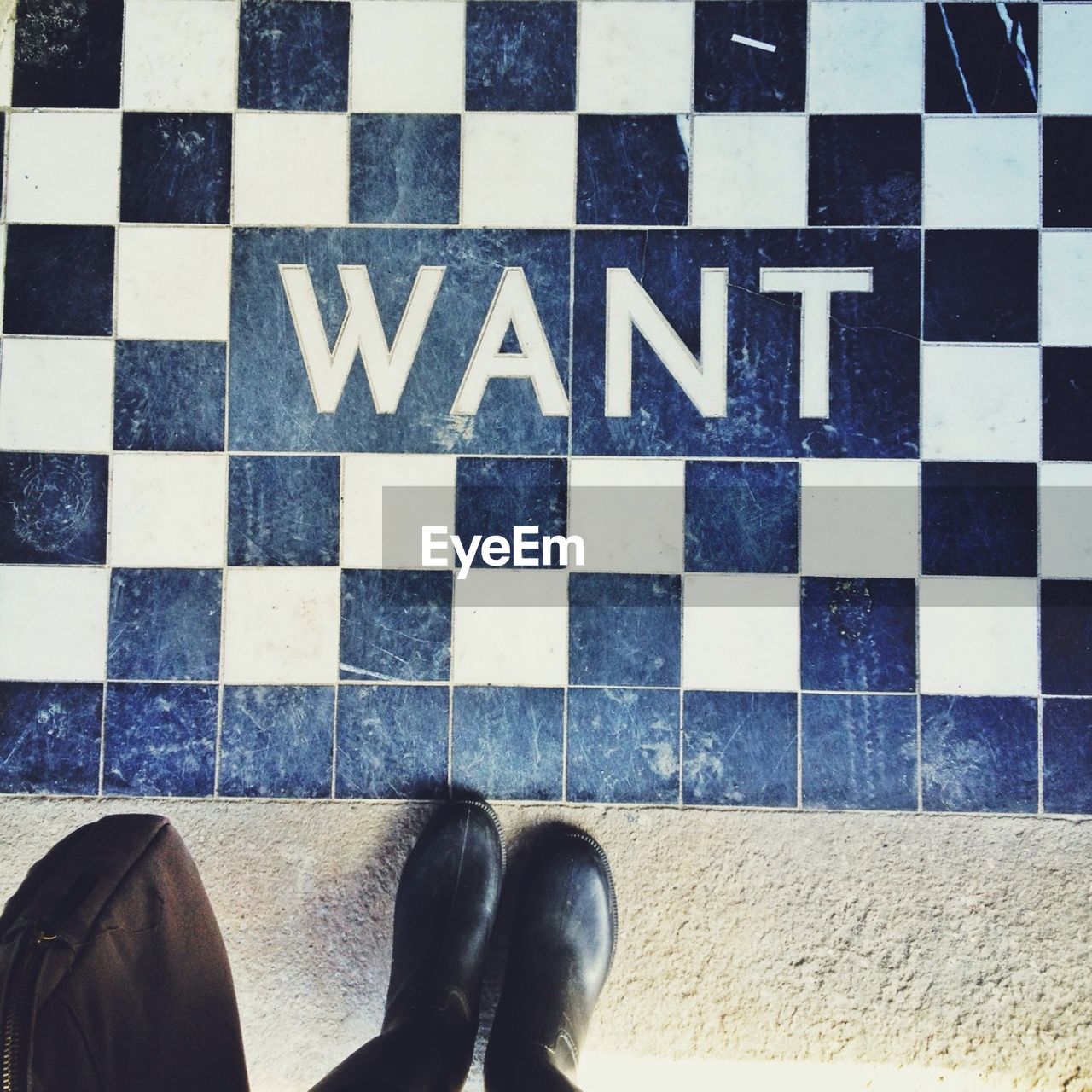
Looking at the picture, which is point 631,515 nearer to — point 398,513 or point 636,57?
point 398,513

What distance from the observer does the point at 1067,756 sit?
151 cm

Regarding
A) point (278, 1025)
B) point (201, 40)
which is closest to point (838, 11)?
point (201, 40)

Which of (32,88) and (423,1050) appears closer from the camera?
(423,1050)

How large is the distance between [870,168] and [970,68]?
28 centimetres

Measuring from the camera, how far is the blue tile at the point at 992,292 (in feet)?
5.00

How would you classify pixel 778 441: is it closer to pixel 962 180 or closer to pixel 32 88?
pixel 962 180

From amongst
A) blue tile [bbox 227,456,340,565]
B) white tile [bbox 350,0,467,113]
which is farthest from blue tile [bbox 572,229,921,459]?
blue tile [bbox 227,456,340,565]

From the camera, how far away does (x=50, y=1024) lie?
3.05 ft

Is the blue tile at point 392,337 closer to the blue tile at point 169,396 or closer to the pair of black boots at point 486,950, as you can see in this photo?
the blue tile at point 169,396

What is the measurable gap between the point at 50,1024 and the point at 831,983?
1288 mm

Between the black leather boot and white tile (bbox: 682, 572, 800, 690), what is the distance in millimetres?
405

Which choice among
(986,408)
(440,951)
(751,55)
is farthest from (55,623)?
(986,408)

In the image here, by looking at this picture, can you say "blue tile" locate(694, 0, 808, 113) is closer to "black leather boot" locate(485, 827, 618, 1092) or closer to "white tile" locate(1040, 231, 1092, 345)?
"white tile" locate(1040, 231, 1092, 345)

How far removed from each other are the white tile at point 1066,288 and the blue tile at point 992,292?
2 centimetres
